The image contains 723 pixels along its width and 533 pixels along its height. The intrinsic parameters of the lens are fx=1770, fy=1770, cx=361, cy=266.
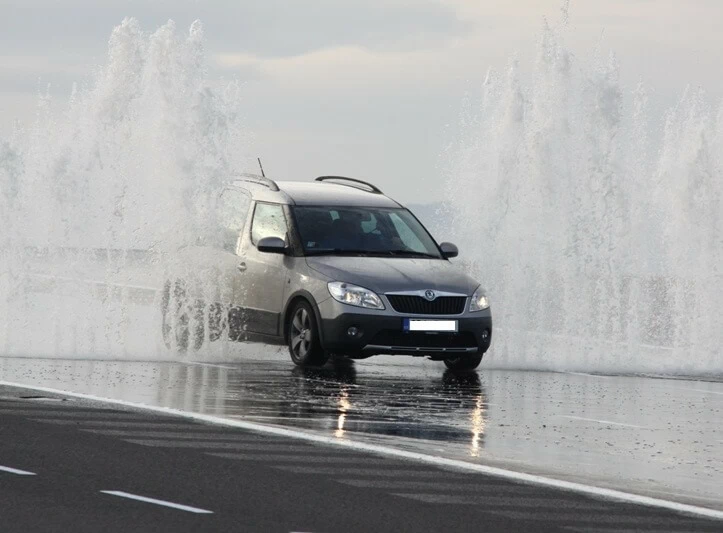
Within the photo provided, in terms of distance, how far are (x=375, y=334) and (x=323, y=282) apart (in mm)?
795

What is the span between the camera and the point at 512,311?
2419cm

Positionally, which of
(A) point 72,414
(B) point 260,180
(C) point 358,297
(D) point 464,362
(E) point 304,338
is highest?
(B) point 260,180

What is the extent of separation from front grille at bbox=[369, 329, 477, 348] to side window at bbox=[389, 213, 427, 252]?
1.67 meters

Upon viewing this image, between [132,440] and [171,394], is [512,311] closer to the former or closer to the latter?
[171,394]

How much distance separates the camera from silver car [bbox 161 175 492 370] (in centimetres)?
1775

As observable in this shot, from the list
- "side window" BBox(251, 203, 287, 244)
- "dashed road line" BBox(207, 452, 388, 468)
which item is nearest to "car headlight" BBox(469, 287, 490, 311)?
"side window" BBox(251, 203, 287, 244)

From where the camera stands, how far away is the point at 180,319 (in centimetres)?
2064

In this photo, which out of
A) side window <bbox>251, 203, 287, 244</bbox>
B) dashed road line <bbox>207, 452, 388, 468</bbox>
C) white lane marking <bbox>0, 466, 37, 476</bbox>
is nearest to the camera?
white lane marking <bbox>0, 466, 37, 476</bbox>

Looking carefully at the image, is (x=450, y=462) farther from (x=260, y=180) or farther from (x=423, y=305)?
(x=260, y=180)

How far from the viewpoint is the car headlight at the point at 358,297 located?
17703mm

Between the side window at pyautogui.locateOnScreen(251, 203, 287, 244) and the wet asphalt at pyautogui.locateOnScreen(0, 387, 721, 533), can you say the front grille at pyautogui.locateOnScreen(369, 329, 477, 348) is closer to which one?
the side window at pyautogui.locateOnScreen(251, 203, 287, 244)

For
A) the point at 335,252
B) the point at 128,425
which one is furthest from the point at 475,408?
the point at 335,252

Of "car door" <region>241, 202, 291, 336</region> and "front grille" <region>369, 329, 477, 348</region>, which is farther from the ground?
"car door" <region>241, 202, 291, 336</region>

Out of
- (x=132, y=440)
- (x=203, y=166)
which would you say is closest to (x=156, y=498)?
(x=132, y=440)
